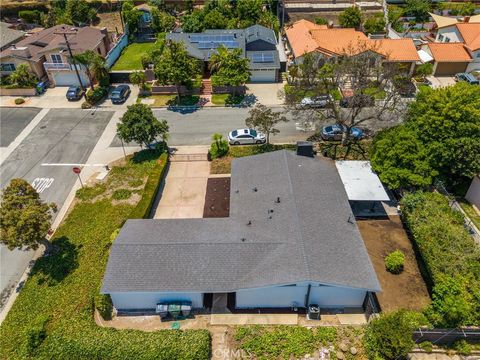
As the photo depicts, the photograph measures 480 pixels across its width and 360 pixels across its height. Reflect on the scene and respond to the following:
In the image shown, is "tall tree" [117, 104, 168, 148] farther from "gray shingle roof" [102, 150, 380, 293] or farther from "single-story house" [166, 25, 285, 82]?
"single-story house" [166, 25, 285, 82]

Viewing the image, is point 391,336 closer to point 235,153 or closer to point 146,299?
point 146,299

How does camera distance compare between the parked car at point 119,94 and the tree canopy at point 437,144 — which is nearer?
the tree canopy at point 437,144

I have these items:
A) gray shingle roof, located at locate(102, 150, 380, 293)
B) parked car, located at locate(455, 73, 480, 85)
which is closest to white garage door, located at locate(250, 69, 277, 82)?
parked car, located at locate(455, 73, 480, 85)

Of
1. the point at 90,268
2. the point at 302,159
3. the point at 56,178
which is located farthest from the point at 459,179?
the point at 56,178

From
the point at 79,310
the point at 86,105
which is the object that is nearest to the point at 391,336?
→ the point at 79,310

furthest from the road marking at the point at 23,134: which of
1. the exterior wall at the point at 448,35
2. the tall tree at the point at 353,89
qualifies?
the exterior wall at the point at 448,35

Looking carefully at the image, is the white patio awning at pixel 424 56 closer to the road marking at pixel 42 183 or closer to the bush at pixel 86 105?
the bush at pixel 86 105
